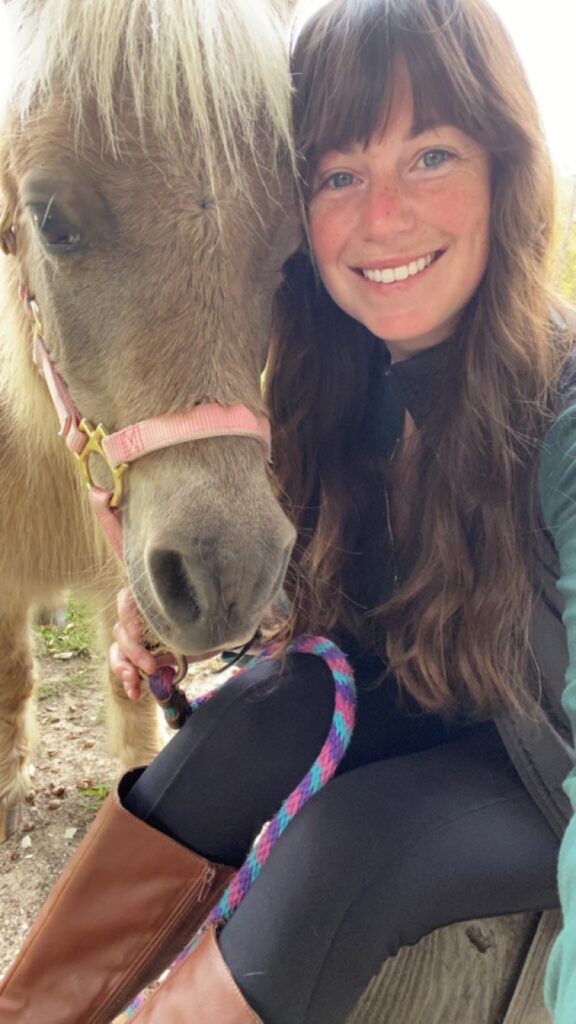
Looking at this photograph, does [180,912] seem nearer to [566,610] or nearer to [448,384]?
[566,610]

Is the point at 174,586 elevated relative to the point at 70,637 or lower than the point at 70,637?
elevated

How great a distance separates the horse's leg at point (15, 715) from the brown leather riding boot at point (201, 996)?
44.7 inches

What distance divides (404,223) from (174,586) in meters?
0.72

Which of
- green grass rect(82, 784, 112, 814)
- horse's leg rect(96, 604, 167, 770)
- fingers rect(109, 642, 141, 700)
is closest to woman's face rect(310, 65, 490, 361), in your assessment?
fingers rect(109, 642, 141, 700)

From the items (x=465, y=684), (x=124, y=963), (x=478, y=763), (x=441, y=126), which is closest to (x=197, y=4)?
(x=441, y=126)

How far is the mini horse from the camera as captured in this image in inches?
42.7

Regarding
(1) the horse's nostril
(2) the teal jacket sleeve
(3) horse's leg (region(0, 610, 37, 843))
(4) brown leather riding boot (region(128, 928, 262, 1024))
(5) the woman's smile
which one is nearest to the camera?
(2) the teal jacket sleeve

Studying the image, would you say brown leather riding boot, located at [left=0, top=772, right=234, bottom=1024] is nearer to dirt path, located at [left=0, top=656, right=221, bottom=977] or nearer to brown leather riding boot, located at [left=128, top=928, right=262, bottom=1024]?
brown leather riding boot, located at [left=128, top=928, right=262, bottom=1024]

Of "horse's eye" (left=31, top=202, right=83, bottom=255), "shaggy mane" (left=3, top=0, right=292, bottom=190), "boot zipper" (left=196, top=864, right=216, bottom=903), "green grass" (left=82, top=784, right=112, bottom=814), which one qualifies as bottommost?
"green grass" (left=82, top=784, right=112, bottom=814)

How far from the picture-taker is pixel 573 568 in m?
1.13

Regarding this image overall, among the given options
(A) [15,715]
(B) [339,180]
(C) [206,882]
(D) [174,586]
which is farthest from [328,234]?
(A) [15,715]

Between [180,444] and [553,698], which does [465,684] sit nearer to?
[553,698]

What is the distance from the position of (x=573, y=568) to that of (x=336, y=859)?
0.61m

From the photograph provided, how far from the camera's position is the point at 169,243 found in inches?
43.5
